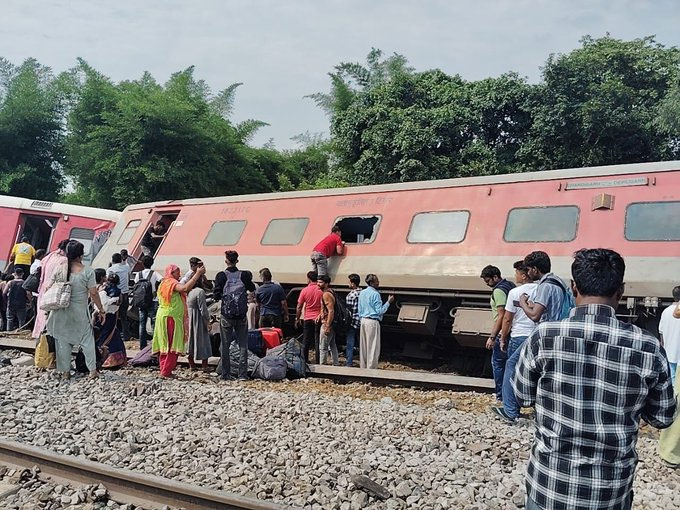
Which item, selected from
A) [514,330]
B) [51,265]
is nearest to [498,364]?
[514,330]

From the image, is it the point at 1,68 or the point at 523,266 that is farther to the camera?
the point at 1,68

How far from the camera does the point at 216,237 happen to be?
12.5 metres

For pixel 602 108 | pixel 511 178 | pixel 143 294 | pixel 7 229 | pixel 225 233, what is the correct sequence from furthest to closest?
pixel 602 108, pixel 7 229, pixel 225 233, pixel 143 294, pixel 511 178

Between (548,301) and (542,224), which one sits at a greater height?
(542,224)

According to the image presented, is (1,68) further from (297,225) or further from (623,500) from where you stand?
(623,500)

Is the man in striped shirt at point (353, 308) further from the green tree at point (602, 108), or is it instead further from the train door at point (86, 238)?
the green tree at point (602, 108)

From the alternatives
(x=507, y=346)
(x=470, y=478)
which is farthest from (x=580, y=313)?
(x=507, y=346)

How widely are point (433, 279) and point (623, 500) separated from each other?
694cm

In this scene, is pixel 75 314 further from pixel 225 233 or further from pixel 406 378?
pixel 225 233

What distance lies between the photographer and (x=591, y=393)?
241 cm

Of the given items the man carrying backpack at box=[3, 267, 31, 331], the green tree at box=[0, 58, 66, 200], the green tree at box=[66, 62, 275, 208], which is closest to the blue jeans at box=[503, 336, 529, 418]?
the man carrying backpack at box=[3, 267, 31, 331]

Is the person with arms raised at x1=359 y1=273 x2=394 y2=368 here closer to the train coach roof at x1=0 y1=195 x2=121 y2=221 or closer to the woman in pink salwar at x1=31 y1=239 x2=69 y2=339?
the woman in pink salwar at x1=31 y1=239 x2=69 y2=339

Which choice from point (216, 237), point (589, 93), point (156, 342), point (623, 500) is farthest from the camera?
point (589, 93)

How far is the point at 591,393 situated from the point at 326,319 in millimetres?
7101
